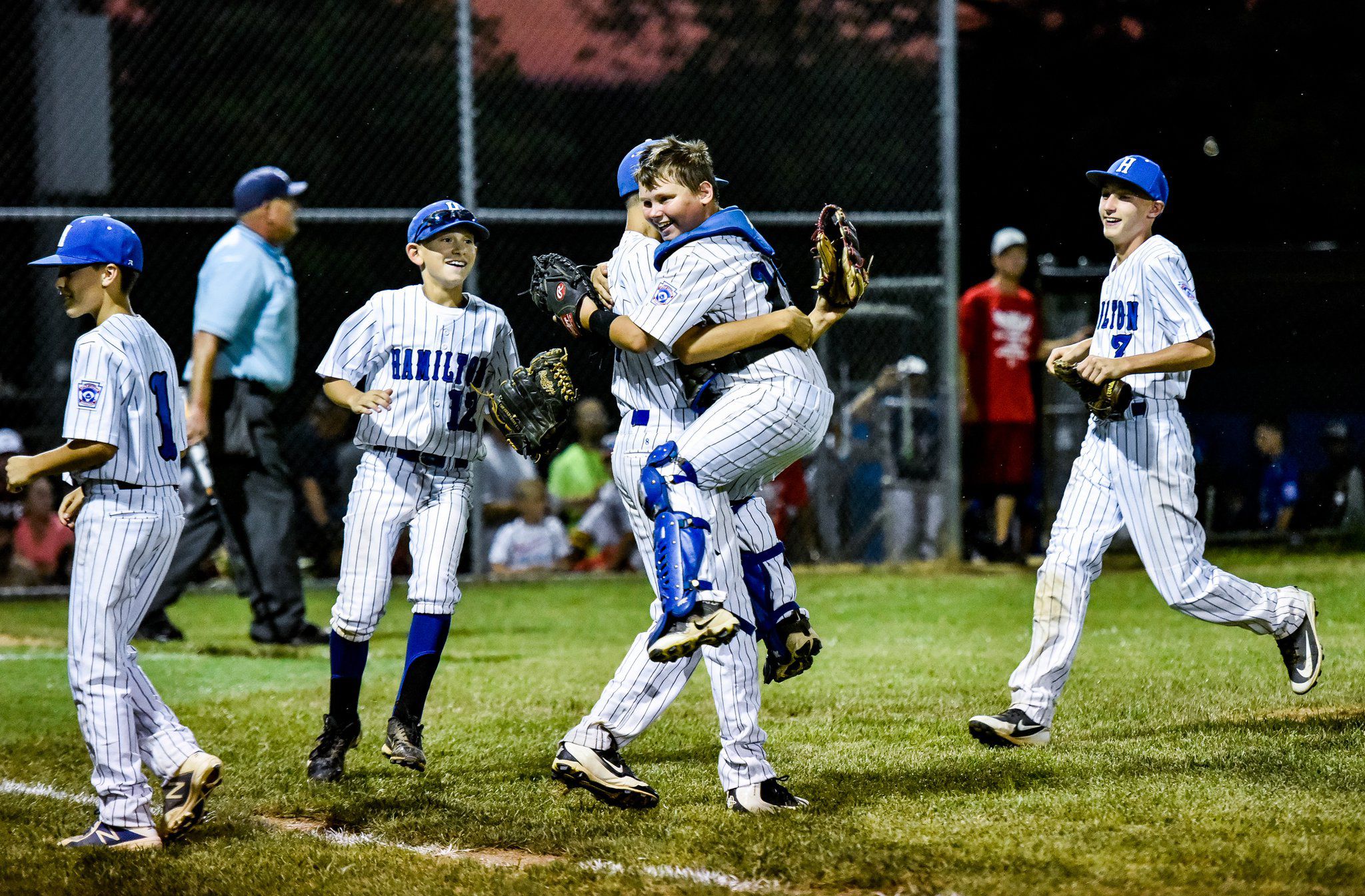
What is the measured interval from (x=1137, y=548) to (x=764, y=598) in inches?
53.4

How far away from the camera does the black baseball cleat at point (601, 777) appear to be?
4.21 m

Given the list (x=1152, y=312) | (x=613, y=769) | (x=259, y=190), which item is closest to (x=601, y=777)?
(x=613, y=769)

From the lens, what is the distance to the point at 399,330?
17.0ft

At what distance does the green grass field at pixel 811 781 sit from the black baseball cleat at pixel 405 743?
0.31 ft

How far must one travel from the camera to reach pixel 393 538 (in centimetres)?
512

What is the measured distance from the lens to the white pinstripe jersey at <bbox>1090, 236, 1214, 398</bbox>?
16.2ft

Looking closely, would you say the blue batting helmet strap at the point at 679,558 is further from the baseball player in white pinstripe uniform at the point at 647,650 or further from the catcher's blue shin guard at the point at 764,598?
the catcher's blue shin guard at the point at 764,598

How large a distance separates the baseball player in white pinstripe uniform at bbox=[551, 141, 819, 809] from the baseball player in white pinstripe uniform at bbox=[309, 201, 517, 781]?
0.90 metres

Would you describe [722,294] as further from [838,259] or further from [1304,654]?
[1304,654]

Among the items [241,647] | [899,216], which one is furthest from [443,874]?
[899,216]

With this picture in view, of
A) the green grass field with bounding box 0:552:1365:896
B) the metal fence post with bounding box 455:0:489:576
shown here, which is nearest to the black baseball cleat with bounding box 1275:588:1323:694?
the green grass field with bounding box 0:552:1365:896

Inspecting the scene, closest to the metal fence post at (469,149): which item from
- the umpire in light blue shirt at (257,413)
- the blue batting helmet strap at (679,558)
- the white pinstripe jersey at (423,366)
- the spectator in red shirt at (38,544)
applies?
the umpire in light blue shirt at (257,413)

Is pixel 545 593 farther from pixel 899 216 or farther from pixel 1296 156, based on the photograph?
pixel 1296 156

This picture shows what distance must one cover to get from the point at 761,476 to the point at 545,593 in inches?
265
